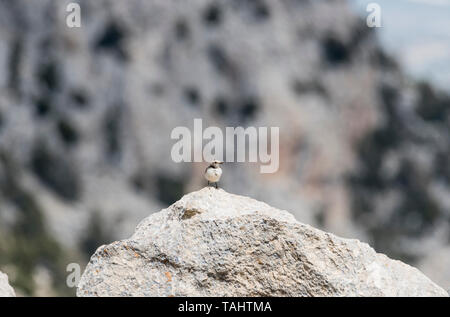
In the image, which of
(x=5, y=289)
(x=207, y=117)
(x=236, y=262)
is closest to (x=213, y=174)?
(x=236, y=262)

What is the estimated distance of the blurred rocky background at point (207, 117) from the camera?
109m

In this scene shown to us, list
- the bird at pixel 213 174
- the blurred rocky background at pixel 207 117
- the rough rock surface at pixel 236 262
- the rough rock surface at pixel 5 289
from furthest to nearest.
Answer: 1. the blurred rocky background at pixel 207 117
2. the bird at pixel 213 174
3. the rough rock surface at pixel 236 262
4. the rough rock surface at pixel 5 289

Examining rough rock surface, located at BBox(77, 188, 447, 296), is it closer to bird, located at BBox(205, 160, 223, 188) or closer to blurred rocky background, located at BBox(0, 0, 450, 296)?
bird, located at BBox(205, 160, 223, 188)

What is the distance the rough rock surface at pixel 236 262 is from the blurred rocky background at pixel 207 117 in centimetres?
8574

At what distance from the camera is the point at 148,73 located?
122750 millimetres

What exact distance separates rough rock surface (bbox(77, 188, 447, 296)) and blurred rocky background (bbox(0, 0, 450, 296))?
85744 millimetres

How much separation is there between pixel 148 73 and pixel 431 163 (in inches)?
1992

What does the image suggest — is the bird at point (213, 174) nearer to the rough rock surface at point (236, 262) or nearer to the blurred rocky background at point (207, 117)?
the rough rock surface at point (236, 262)

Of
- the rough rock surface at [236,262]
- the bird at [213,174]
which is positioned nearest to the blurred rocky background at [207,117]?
the bird at [213,174]

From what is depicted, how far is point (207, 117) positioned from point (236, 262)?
10895 centimetres

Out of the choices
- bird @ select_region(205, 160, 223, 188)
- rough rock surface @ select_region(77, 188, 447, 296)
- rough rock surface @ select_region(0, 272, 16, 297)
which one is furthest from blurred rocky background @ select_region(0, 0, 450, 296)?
rough rock surface @ select_region(0, 272, 16, 297)
